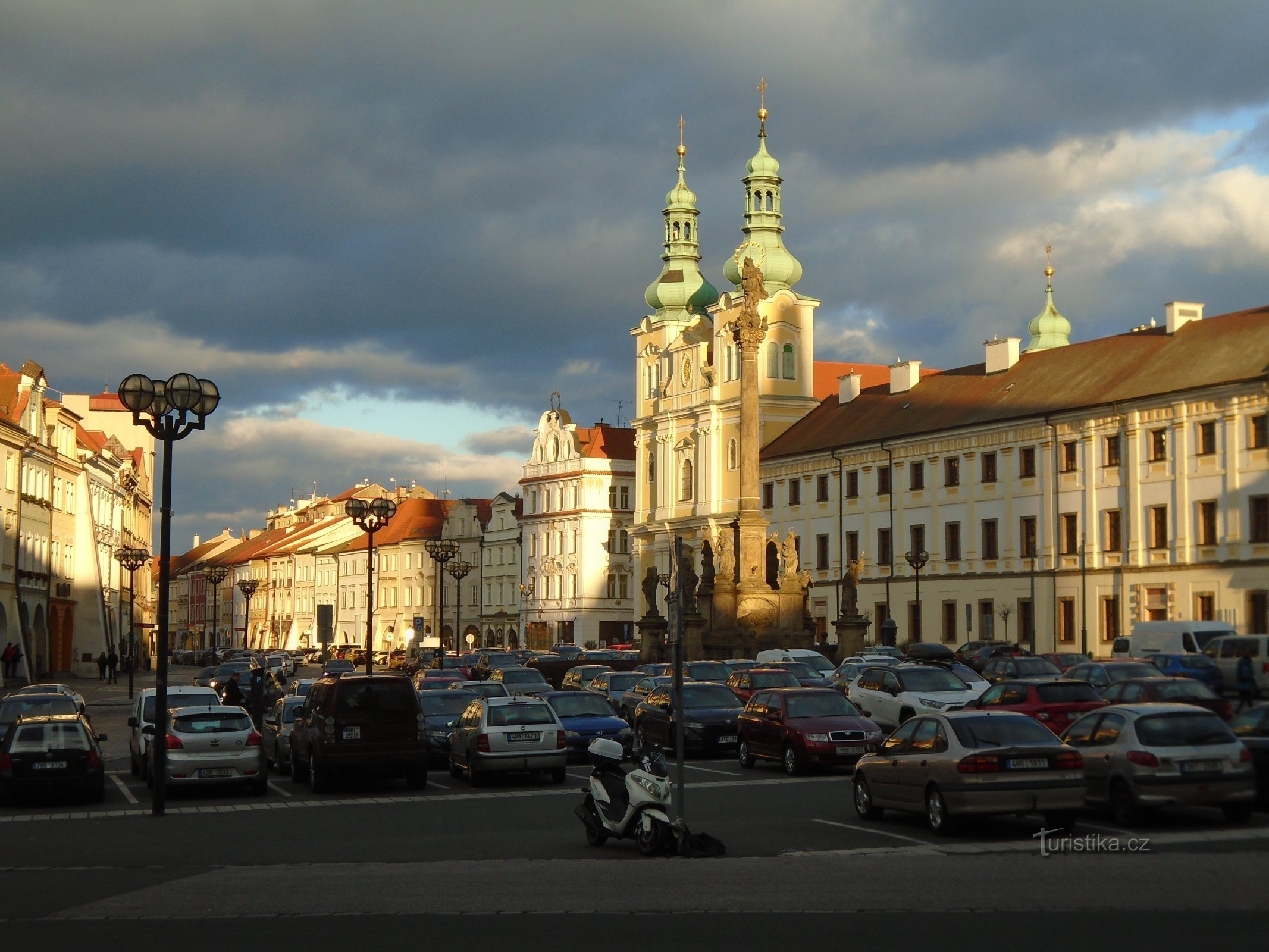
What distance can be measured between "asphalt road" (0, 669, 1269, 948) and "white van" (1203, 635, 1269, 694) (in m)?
22.9

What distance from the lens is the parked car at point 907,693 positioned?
110ft

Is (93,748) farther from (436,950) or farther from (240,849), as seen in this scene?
(436,950)

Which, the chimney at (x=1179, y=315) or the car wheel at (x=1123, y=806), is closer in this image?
the car wheel at (x=1123, y=806)

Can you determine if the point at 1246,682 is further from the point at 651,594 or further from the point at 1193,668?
the point at 651,594

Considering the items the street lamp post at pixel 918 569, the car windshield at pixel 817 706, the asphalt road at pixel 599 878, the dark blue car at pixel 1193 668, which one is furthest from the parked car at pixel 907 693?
the street lamp post at pixel 918 569

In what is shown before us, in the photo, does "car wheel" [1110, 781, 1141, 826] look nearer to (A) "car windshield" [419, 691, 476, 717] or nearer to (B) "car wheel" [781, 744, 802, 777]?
(B) "car wheel" [781, 744, 802, 777]


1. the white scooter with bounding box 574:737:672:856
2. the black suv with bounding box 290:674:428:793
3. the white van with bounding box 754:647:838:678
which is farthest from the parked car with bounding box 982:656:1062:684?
the white scooter with bounding box 574:737:672:856

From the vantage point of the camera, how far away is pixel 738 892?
14172 mm

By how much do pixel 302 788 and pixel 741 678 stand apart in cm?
1211

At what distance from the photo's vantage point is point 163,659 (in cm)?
2344

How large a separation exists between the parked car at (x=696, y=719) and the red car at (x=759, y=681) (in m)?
1.48

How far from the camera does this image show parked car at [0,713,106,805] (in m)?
24.5

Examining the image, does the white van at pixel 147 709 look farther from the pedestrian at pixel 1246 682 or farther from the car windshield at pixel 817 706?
the pedestrian at pixel 1246 682

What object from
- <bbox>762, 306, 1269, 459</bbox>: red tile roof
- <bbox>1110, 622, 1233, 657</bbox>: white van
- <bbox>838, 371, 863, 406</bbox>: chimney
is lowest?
<bbox>1110, 622, 1233, 657</bbox>: white van
